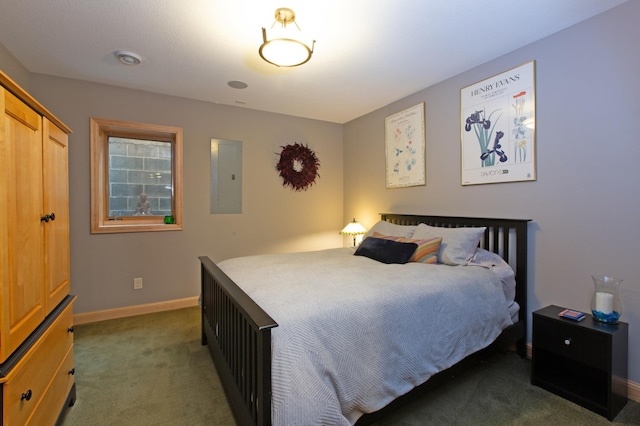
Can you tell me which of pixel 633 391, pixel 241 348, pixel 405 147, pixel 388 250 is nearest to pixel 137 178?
pixel 241 348

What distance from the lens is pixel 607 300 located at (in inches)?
73.0

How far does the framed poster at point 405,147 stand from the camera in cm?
333

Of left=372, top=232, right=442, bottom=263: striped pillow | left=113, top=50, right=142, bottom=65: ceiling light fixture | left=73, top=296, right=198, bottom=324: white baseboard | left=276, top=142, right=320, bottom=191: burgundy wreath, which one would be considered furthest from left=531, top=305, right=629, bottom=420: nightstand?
left=113, top=50, right=142, bottom=65: ceiling light fixture

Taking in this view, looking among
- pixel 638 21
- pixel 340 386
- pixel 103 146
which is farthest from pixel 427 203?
pixel 103 146

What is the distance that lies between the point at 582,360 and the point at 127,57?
3929mm

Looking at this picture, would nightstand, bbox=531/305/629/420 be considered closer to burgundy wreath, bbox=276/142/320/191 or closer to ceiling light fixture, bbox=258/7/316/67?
ceiling light fixture, bbox=258/7/316/67

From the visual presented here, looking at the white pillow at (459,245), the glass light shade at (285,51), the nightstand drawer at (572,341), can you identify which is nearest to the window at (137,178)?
the glass light shade at (285,51)

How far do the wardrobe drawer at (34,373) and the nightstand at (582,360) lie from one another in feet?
8.96

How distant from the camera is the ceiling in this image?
1.94m

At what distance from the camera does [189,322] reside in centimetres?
311

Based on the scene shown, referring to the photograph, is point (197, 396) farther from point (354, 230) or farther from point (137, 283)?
point (354, 230)

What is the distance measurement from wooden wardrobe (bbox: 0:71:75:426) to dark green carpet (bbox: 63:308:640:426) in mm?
276

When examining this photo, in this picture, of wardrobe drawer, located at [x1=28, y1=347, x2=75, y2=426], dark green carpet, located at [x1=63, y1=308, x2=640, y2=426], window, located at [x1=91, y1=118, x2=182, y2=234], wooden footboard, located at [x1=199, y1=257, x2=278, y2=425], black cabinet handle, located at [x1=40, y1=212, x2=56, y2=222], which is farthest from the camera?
window, located at [x1=91, y1=118, x2=182, y2=234]

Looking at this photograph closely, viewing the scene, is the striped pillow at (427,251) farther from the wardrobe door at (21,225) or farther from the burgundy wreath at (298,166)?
the wardrobe door at (21,225)
